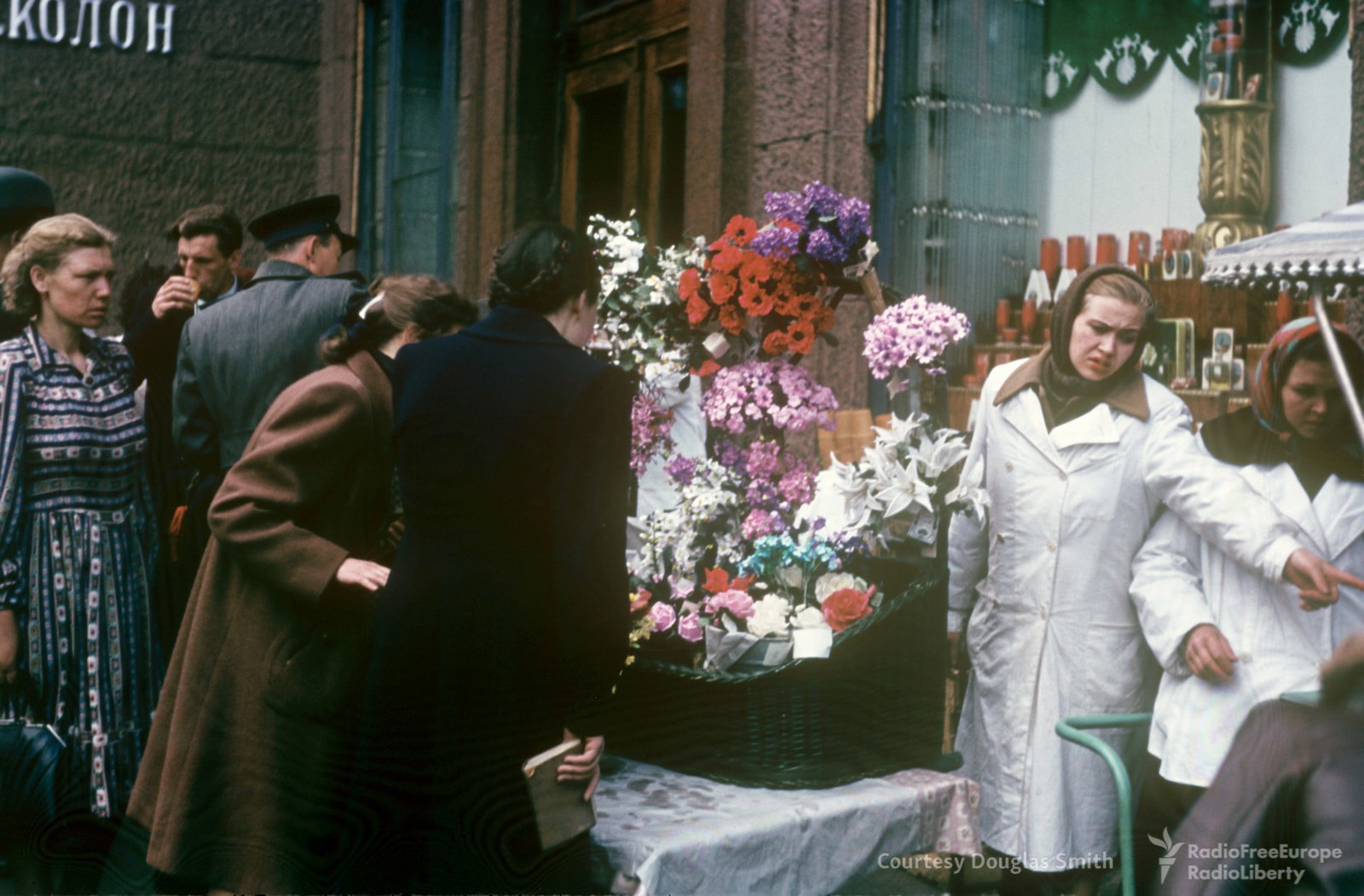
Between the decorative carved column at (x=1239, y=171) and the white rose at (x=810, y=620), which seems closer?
the white rose at (x=810, y=620)

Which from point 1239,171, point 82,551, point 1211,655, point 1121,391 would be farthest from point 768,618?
point 1239,171

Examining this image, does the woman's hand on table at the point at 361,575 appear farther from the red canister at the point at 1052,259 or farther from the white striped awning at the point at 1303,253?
the red canister at the point at 1052,259

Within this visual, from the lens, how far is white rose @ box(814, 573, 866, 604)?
279cm

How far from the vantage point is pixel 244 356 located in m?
4.16

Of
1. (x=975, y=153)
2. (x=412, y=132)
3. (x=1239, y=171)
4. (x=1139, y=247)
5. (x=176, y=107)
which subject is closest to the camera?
(x=1239, y=171)

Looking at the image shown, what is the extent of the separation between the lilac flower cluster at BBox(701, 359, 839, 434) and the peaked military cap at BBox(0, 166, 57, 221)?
271cm

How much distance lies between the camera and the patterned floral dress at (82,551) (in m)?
3.71

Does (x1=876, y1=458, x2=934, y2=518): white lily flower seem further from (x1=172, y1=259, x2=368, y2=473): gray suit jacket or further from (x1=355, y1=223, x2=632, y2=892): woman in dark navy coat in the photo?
(x1=172, y1=259, x2=368, y2=473): gray suit jacket

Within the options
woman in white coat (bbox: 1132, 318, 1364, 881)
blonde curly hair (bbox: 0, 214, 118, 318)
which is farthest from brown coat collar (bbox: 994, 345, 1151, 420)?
blonde curly hair (bbox: 0, 214, 118, 318)

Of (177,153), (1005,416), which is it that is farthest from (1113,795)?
(177,153)

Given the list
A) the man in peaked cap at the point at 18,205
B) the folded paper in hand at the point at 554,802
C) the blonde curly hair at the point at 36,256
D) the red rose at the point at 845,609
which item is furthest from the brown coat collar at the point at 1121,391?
the man in peaked cap at the point at 18,205

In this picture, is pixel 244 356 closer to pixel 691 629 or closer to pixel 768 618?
pixel 691 629

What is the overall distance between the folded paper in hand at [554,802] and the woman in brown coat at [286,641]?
776 mm

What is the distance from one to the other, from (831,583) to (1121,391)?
4.42 ft
